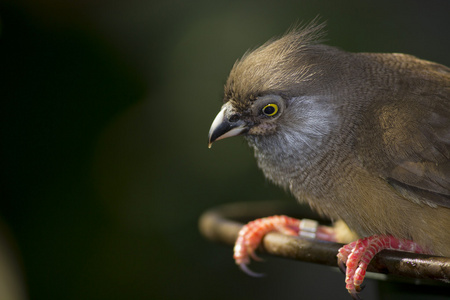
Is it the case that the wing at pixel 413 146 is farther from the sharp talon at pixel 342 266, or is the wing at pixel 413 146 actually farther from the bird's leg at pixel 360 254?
the sharp talon at pixel 342 266

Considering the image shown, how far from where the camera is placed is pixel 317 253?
7.38ft

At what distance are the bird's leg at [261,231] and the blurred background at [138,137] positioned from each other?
1923mm

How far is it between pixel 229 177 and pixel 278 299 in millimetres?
1340

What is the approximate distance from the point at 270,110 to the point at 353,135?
454 mm

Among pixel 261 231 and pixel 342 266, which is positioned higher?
pixel 261 231

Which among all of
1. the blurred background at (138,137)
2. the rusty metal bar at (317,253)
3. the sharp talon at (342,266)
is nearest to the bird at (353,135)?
the sharp talon at (342,266)

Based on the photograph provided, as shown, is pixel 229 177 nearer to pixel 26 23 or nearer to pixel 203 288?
pixel 203 288

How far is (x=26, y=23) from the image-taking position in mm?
4883

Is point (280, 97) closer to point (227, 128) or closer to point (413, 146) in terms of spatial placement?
point (227, 128)

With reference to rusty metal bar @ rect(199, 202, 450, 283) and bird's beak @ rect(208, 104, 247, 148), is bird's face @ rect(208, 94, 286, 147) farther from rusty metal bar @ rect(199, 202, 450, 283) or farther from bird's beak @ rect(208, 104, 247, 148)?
rusty metal bar @ rect(199, 202, 450, 283)

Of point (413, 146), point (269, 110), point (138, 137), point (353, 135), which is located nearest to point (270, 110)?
point (269, 110)

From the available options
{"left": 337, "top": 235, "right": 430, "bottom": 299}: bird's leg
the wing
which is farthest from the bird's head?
{"left": 337, "top": 235, "right": 430, "bottom": 299}: bird's leg

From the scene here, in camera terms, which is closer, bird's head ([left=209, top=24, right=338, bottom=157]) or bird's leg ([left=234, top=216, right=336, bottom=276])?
bird's head ([left=209, top=24, right=338, bottom=157])

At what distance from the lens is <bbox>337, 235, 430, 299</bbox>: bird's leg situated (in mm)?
2438
